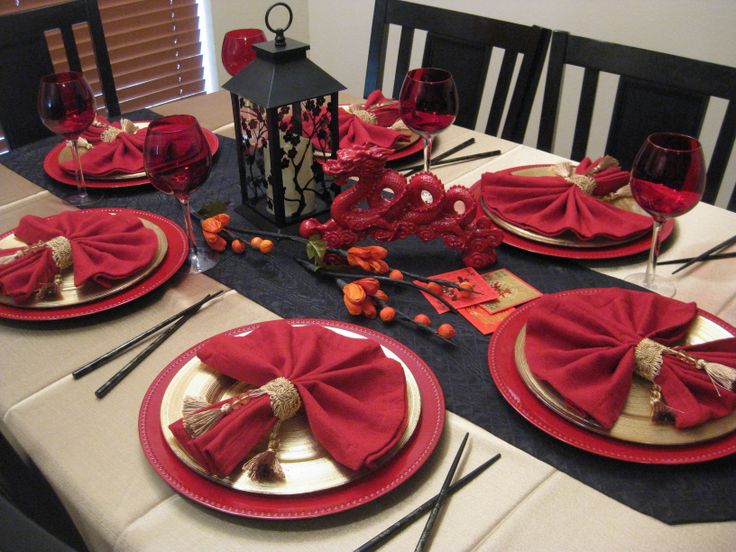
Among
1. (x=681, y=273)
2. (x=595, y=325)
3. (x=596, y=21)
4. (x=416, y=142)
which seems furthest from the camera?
(x=596, y=21)

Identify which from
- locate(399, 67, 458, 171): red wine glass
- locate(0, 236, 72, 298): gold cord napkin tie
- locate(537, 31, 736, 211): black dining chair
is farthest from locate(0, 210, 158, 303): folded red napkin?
locate(537, 31, 736, 211): black dining chair

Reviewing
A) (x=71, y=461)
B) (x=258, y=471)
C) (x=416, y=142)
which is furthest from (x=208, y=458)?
(x=416, y=142)

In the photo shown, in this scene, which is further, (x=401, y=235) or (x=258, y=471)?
(x=401, y=235)

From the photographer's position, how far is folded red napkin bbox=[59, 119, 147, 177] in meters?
1.20

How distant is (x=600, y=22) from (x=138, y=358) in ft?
6.28

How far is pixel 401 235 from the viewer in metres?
0.99

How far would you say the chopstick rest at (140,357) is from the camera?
763mm

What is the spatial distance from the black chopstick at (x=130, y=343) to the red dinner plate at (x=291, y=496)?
11cm

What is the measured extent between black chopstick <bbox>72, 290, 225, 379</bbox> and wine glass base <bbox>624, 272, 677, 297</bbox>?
22.2 inches

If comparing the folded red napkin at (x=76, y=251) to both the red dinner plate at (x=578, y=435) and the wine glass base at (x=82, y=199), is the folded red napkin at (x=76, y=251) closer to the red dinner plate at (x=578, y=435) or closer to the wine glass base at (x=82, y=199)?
the wine glass base at (x=82, y=199)

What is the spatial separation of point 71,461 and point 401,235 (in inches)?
20.4

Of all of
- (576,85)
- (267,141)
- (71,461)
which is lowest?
(576,85)

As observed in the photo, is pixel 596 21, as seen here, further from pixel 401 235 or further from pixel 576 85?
pixel 401 235

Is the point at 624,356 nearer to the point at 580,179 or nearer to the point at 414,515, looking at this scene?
the point at 414,515
